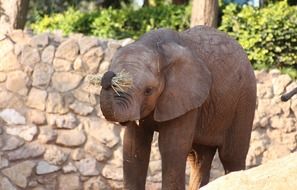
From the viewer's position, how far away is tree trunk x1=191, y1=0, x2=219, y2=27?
1116cm

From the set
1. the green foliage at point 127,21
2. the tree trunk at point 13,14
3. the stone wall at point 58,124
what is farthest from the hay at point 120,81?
the green foliage at point 127,21

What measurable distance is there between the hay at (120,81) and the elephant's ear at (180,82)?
1.70 feet

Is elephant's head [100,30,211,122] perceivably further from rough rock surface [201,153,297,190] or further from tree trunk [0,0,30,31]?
tree trunk [0,0,30,31]

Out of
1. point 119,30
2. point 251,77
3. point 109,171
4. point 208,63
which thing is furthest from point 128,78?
point 119,30

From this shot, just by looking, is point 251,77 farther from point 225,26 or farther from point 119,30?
point 119,30

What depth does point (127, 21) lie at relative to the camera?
1270cm

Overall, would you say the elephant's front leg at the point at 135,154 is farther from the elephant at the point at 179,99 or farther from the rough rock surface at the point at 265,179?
the rough rock surface at the point at 265,179

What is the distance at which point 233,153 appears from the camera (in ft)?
24.2

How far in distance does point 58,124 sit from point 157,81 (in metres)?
3.73

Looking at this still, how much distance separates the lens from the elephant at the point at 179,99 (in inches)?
242

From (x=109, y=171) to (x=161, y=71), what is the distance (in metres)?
3.57

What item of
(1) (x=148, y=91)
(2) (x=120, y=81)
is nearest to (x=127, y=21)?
(1) (x=148, y=91)

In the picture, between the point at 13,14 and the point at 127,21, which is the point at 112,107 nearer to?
the point at 13,14

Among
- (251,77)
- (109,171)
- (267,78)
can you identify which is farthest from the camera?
(267,78)
